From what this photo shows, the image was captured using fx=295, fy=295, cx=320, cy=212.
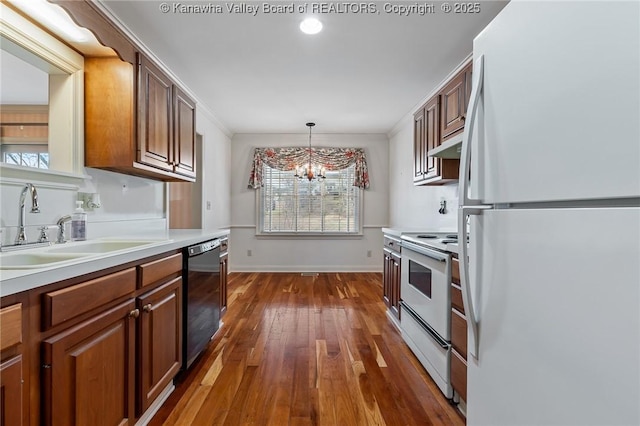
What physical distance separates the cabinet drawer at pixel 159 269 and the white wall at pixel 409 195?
2.51m

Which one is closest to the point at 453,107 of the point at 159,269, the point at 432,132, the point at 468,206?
the point at 432,132

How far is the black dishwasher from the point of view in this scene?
75.3 inches

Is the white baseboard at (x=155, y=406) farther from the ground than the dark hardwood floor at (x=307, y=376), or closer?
farther from the ground

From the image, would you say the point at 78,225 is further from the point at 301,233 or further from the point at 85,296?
the point at 301,233

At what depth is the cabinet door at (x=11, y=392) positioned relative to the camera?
78 centimetres

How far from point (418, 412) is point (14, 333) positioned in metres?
1.82

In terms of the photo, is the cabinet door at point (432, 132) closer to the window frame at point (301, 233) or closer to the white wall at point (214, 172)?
the window frame at point (301, 233)

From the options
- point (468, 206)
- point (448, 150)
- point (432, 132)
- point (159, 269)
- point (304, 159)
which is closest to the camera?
point (468, 206)

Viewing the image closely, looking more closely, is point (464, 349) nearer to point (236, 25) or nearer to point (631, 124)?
point (631, 124)

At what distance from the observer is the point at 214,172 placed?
443 cm

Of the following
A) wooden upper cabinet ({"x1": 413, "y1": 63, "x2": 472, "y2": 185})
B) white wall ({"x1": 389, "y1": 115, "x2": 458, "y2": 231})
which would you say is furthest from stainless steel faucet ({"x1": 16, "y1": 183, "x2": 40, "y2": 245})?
white wall ({"x1": 389, "y1": 115, "x2": 458, "y2": 231})

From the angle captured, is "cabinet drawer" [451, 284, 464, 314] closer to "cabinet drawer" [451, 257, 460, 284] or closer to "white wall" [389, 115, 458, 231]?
"cabinet drawer" [451, 257, 460, 284]

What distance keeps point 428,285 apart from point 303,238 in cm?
344

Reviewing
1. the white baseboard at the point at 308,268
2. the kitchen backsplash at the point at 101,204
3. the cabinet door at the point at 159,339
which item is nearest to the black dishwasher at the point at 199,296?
the cabinet door at the point at 159,339
